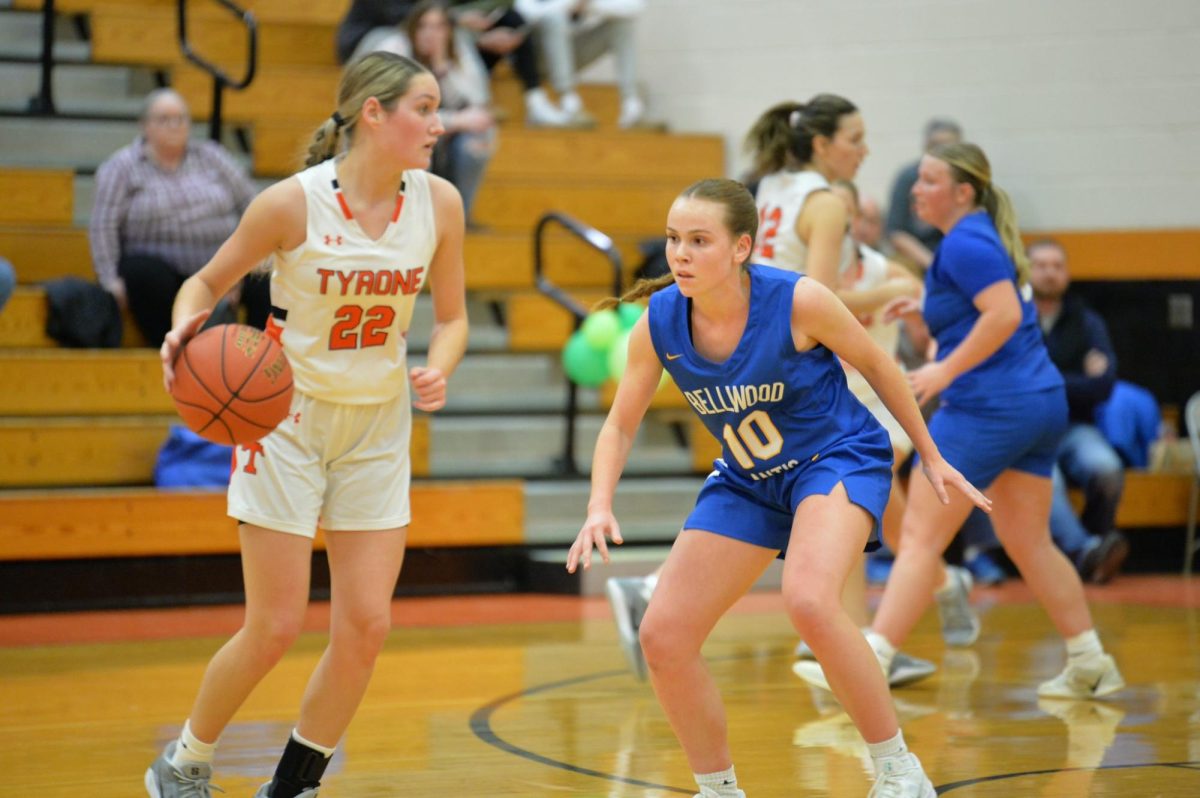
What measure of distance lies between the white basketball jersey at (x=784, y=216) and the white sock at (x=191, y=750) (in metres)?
2.48

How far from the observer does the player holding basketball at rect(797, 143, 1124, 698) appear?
15.9ft

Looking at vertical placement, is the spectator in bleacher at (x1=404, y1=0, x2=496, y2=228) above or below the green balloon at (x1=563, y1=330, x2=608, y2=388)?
above

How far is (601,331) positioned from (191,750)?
171 inches

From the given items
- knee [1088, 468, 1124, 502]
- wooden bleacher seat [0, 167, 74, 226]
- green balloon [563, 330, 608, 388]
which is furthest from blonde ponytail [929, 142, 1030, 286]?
wooden bleacher seat [0, 167, 74, 226]

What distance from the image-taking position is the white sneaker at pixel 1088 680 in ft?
16.6

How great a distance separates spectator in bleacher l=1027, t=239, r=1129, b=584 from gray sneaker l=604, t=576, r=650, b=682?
11.5 feet

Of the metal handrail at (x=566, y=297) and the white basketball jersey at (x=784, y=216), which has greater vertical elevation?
the white basketball jersey at (x=784, y=216)

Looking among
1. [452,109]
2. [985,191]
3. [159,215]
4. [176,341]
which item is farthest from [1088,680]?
[452,109]

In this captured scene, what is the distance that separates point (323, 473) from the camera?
3523 mm

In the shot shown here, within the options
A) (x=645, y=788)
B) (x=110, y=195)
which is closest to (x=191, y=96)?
(x=110, y=195)

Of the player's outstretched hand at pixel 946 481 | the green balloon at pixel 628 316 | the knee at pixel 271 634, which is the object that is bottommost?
the knee at pixel 271 634

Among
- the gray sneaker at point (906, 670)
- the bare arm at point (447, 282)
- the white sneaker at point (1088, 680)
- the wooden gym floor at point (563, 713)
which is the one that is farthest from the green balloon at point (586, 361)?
the bare arm at point (447, 282)

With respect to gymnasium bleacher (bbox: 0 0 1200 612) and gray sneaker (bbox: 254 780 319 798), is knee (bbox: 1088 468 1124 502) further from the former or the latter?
gray sneaker (bbox: 254 780 319 798)

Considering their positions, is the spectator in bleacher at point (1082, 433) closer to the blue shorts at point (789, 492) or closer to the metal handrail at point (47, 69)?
the blue shorts at point (789, 492)
